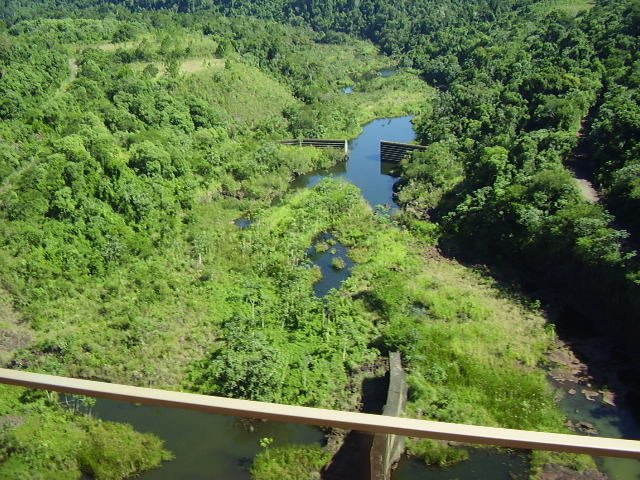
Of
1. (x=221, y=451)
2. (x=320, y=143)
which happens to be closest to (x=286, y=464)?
(x=221, y=451)

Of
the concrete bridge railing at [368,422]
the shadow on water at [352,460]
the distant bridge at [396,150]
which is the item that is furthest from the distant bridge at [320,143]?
the concrete bridge railing at [368,422]

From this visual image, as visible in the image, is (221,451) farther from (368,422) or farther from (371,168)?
(371,168)

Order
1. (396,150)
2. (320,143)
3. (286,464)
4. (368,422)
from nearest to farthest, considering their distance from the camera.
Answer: (368,422) → (286,464) → (396,150) → (320,143)

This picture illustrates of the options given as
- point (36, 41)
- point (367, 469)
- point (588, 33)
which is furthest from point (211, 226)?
point (588, 33)

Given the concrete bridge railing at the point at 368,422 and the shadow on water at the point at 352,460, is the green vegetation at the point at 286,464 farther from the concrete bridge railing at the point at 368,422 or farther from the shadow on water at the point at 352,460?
the concrete bridge railing at the point at 368,422

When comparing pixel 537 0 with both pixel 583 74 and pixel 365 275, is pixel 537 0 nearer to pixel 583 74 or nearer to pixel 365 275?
pixel 583 74

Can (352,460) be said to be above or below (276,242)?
below
